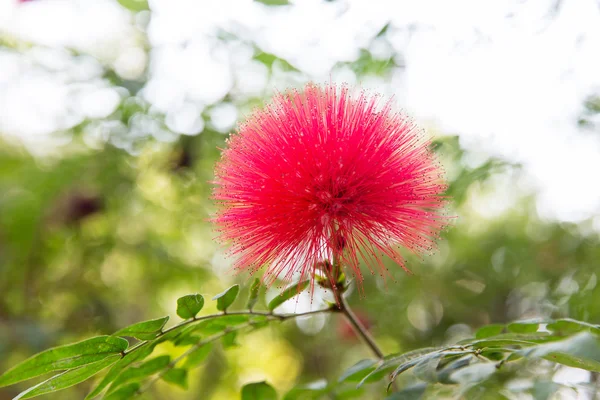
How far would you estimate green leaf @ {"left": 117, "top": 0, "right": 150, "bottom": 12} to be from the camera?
10.4 ft

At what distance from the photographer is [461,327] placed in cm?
400

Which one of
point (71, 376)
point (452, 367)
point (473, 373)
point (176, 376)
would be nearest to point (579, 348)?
point (473, 373)

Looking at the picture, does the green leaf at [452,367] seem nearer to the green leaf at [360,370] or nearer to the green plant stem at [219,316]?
the green leaf at [360,370]

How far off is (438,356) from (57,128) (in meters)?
3.37

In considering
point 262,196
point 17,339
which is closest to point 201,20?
point 262,196

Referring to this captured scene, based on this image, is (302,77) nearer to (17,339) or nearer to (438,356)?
(438,356)

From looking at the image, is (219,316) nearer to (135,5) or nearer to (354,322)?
(354,322)

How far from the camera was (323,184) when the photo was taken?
1.63 meters

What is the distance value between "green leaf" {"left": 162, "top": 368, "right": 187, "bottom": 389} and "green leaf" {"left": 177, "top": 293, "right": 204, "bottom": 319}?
0.40 metres

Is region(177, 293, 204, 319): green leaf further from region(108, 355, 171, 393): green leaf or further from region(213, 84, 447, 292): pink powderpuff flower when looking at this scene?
region(108, 355, 171, 393): green leaf

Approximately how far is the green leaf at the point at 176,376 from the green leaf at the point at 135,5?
7.43 feet

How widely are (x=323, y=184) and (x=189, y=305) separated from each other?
0.55 metres

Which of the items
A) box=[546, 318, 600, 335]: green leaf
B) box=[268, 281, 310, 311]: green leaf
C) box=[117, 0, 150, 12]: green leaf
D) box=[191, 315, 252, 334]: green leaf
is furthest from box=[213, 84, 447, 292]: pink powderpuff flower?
box=[117, 0, 150, 12]: green leaf

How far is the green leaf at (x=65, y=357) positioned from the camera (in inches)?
53.0
